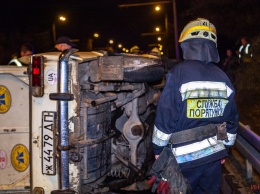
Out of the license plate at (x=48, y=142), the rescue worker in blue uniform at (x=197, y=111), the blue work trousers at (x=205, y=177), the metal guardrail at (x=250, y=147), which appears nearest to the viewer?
the rescue worker in blue uniform at (x=197, y=111)

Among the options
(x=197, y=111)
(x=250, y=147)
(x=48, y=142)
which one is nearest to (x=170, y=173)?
(x=197, y=111)

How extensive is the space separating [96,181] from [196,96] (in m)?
1.59

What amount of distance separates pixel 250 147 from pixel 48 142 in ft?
Result: 8.57

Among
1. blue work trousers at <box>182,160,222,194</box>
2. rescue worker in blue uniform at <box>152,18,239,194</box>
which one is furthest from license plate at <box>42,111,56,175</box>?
blue work trousers at <box>182,160,222,194</box>

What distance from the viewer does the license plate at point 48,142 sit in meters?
4.04

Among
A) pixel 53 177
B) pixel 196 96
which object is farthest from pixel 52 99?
pixel 196 96

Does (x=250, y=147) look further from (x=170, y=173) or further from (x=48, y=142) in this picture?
(x=48, y=142)

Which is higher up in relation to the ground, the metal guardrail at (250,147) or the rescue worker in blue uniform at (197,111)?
the rescue worker in blue uniform at (197,111)

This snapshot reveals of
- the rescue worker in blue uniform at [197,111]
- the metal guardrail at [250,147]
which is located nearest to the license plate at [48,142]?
the rescue worker in blue uniform at [197,111]

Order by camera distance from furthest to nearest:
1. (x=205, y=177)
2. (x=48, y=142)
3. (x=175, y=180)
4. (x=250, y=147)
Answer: (x=250, y=147) < (x=48, y=142) < (x=205, y=177) < (x=175, y=180)

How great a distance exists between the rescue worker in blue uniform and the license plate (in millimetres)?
1052

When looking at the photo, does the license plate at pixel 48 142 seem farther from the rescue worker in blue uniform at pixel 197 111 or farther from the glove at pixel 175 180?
the glove at pixel 175 180

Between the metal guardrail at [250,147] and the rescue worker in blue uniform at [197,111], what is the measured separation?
988 millimetres

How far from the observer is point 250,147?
5.27m
